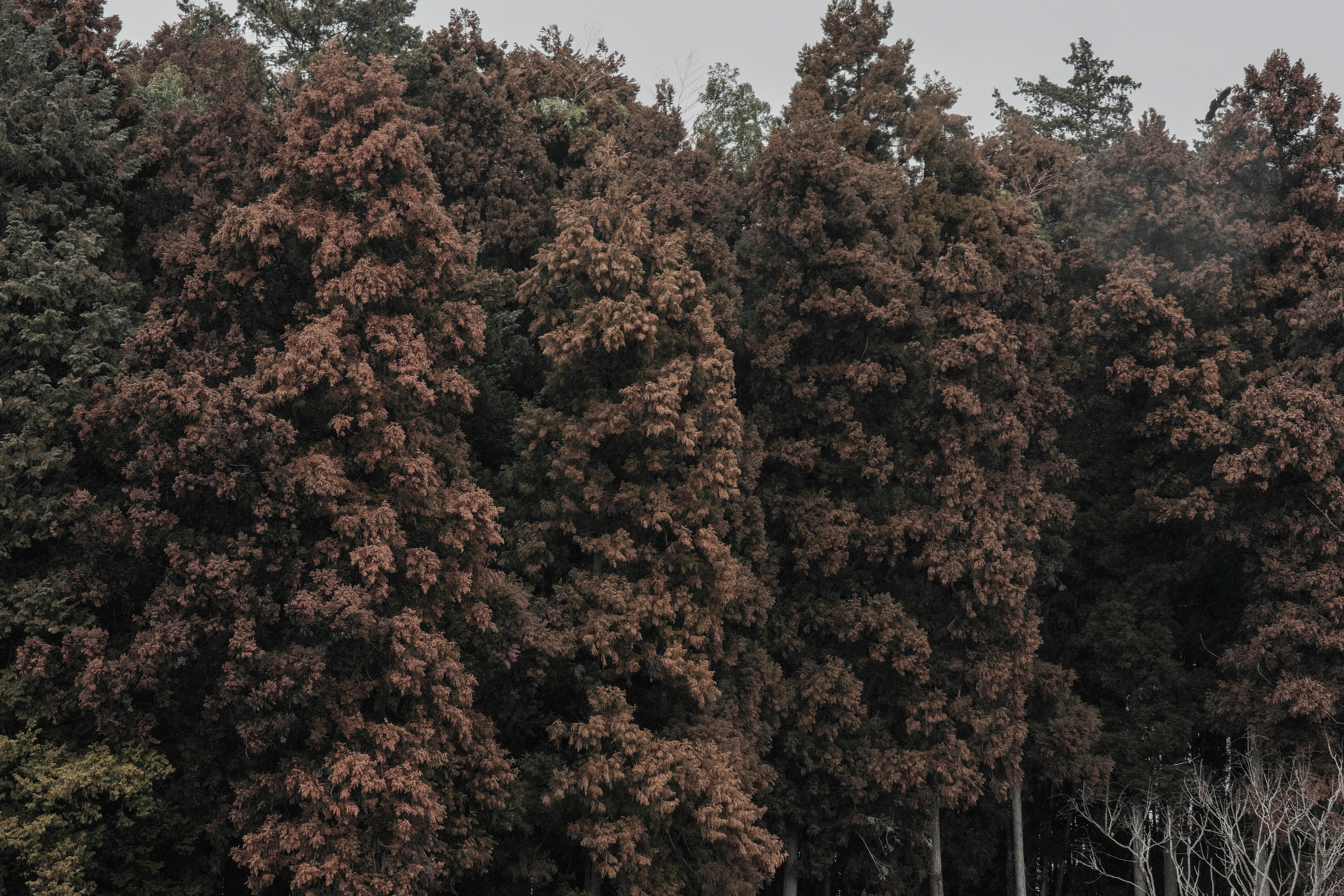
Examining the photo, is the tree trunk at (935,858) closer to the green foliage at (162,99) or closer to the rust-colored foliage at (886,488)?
the rust-colored foliage at (886,488)

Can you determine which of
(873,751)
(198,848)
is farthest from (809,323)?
(198,848)

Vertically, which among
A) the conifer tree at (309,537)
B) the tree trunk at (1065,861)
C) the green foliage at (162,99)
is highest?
the green foliage at (162,99)

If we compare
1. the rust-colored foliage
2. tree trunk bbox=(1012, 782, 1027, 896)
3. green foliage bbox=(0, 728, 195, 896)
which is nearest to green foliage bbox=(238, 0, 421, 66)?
the rust-colored foliage

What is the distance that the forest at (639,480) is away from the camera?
53.2ft

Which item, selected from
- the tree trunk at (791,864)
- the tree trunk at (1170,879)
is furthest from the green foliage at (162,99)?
the tree trunk at (1170,879)

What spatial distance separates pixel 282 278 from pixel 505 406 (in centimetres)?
534

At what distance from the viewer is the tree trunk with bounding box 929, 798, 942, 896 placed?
22.8m

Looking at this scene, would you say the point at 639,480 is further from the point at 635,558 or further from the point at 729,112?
the point at 729,112

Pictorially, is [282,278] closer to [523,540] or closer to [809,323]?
[523,540]

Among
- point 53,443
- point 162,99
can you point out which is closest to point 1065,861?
point 53,443

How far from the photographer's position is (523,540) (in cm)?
1945

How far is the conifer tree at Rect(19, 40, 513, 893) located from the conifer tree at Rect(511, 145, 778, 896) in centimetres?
172

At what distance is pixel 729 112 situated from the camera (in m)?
31.8

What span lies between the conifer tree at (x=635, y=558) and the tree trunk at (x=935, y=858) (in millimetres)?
4322
